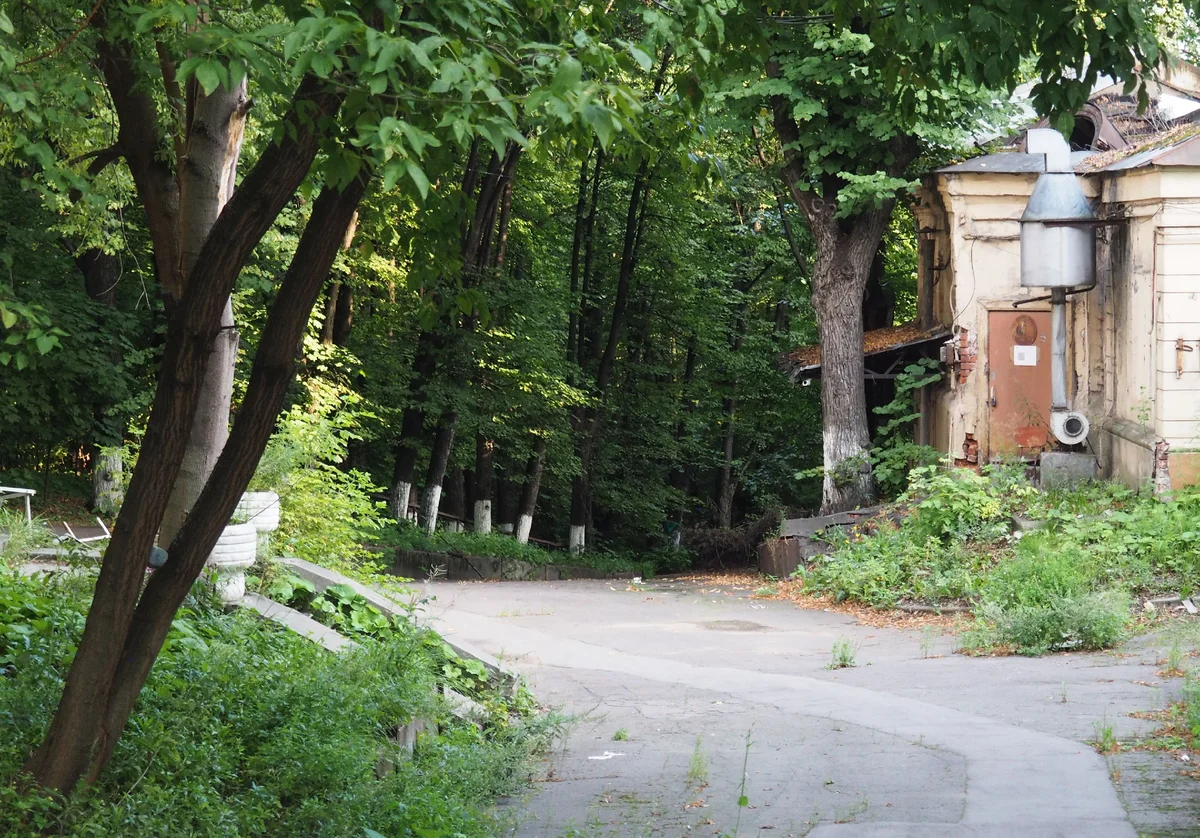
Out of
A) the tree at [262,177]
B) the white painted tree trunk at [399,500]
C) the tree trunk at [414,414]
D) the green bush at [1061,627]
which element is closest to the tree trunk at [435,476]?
the white painted tree trunk at [399,500]

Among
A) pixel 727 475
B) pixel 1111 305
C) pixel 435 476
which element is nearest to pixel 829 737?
pixel 1111 305

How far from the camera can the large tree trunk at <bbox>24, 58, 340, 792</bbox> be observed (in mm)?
4625

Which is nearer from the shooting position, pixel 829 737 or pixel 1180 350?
pixel 829 737

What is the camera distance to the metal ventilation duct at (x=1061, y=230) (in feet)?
53.3

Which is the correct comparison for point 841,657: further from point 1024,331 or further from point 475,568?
point 475,568

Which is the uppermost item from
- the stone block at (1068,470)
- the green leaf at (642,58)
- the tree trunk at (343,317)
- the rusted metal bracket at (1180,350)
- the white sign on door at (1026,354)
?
the tree trunk at (343,317)

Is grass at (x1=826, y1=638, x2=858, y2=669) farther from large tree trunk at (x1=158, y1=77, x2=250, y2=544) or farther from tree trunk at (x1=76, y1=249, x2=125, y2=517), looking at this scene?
tree trunk at (x1=76, y1=249, x2=125, y2=517)

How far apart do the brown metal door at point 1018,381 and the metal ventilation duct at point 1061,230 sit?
2.16 m

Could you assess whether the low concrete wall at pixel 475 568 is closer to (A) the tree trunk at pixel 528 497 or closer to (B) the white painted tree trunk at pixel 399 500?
(B) the white painted tree trunk at pixel 399 500

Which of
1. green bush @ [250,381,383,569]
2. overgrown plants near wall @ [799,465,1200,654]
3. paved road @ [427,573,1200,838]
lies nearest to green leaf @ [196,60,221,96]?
paved road @ [427,573,1200,838]

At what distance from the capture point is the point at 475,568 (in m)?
22.7

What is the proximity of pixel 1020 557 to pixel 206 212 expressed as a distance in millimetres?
10082

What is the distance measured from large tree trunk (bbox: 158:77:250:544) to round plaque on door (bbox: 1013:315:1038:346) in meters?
13.2

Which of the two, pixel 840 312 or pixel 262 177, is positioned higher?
pixel 840 312
